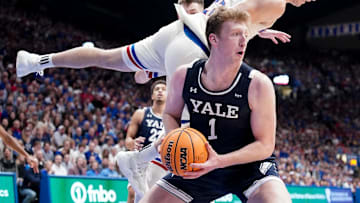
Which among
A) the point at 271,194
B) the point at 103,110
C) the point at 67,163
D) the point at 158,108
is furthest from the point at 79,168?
the point at 271,194

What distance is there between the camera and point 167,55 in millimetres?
4758

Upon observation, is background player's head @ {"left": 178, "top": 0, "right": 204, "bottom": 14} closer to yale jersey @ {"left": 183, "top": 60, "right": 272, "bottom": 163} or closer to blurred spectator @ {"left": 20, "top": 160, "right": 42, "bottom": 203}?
yale jersey @ {"left": 183, "top": 60, "right": 272, "bottom": 163}

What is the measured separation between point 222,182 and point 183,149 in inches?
25.4

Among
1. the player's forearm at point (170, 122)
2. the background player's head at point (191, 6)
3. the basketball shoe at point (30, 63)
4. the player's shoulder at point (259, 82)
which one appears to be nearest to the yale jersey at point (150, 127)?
the basketball shoe at point (30, 63)

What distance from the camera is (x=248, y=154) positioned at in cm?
363

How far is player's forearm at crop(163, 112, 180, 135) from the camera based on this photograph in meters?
3.95

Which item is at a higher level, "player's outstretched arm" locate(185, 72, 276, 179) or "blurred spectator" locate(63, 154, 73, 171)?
"player's outstretched arm" locate(185, 72, 276, 179)

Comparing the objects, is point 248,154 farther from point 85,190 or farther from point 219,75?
point 85,190

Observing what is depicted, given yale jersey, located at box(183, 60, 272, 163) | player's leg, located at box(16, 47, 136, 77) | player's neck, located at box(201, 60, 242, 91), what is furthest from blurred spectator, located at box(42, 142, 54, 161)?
player's neck, located at box(201, 60, 242, 91)

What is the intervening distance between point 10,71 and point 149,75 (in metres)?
10.00

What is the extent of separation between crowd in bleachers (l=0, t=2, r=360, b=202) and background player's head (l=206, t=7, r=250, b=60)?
7.05 meters

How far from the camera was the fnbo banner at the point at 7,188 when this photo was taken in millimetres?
8031

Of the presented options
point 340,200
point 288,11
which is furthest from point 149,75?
point 288,11

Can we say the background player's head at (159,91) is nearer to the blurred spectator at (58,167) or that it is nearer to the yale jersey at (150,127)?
the yale jersey at (150,127)
